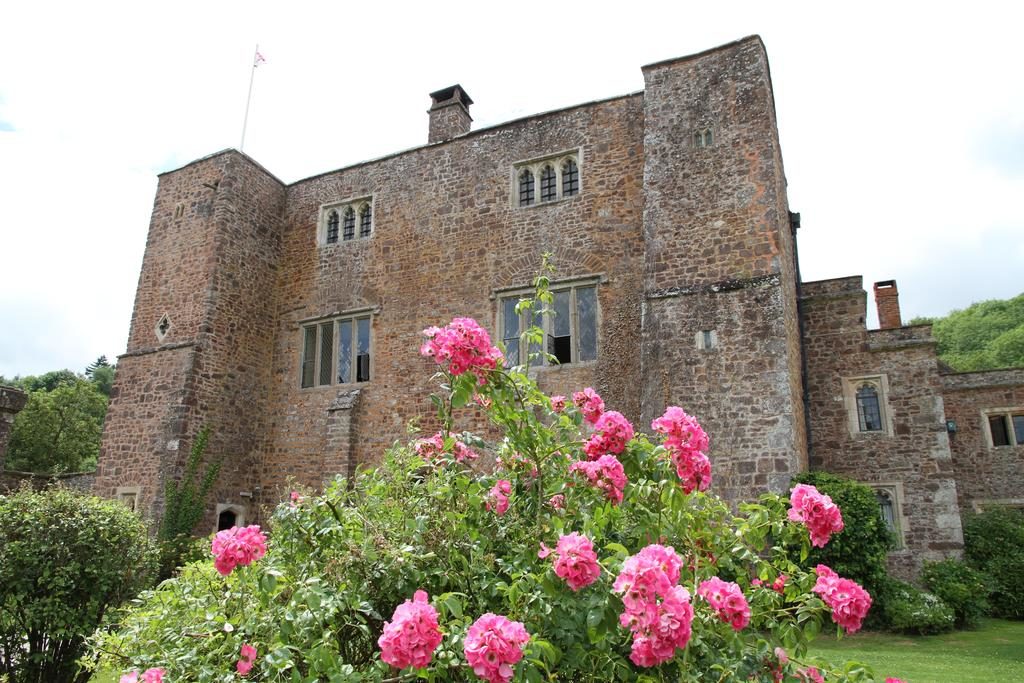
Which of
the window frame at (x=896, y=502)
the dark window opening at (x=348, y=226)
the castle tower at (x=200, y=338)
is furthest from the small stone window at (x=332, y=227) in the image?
the window frame at (x=896, y=502)

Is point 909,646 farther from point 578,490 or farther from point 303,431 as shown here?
point 303,431

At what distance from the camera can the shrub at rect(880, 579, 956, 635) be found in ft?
35.2

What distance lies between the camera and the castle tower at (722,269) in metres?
10.8

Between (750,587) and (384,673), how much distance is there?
1.95m

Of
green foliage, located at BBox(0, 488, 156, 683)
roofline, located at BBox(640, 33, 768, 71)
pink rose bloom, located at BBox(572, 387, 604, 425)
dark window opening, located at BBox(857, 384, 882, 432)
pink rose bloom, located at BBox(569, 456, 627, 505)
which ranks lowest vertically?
green foliage, located at BBox(0, 488, 156, 683)

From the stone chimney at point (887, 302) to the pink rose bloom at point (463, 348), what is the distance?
53.1 feet

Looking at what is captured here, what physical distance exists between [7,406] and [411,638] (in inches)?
474

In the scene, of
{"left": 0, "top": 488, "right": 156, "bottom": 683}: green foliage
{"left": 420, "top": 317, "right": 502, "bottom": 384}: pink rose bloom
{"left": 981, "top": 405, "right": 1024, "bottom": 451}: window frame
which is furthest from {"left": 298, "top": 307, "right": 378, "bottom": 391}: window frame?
{"left": 981, "top": 405, "right": 1024, "bottom": 451}: window frame

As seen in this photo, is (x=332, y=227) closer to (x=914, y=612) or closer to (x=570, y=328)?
(x=570, y=328)

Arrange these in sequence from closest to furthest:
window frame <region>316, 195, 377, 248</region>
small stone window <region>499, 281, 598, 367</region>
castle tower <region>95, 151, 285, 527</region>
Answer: small stone window <region>499, 281, 598, 367</region> → castle tower <region>95, 151, 285, 527</region> → window frame <region>316, 195, 377, 248</region>

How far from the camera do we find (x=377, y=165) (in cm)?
1717

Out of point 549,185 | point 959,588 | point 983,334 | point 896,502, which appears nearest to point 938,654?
point 959,588

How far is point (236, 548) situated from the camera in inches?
139

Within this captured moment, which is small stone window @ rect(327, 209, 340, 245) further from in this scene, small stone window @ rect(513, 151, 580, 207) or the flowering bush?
the flowering bush
